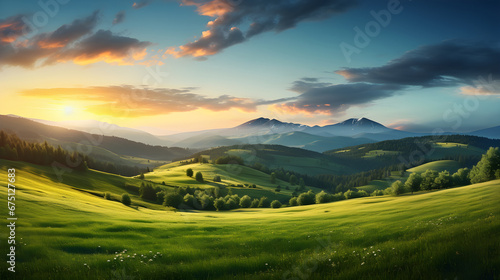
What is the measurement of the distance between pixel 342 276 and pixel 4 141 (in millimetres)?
Result: 145478

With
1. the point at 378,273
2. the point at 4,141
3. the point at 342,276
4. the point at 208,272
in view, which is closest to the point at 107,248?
the point at 208,272

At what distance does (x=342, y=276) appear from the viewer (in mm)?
10523

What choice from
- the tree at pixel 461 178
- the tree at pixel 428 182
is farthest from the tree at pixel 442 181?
the tree at pixel 461 178

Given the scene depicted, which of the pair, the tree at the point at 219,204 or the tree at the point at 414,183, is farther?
the tree at the point at 219,204

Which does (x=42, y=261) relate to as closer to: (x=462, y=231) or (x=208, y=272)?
(x=208, y=272)

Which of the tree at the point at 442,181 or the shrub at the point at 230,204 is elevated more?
the tree at the point at 442,181

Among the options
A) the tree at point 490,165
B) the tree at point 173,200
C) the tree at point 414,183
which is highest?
the tree at point 490,165

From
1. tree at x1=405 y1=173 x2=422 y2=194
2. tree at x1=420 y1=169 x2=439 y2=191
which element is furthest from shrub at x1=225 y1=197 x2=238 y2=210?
tree at x1=420 y1=169 x2=439 y2=191

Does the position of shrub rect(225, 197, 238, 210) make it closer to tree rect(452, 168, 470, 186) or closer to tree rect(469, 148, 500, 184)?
tree rect(452, 168, 470, 186)

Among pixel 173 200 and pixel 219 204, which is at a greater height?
pixel 173 200

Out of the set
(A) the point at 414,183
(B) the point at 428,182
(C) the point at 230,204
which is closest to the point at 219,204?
(C) the point at 230,204

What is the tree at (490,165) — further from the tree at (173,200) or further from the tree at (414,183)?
the tree at (173,200)

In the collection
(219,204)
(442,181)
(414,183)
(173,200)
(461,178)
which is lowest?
(219,204)

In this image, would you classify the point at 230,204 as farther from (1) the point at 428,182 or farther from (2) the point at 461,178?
(2) the point at 461,178
